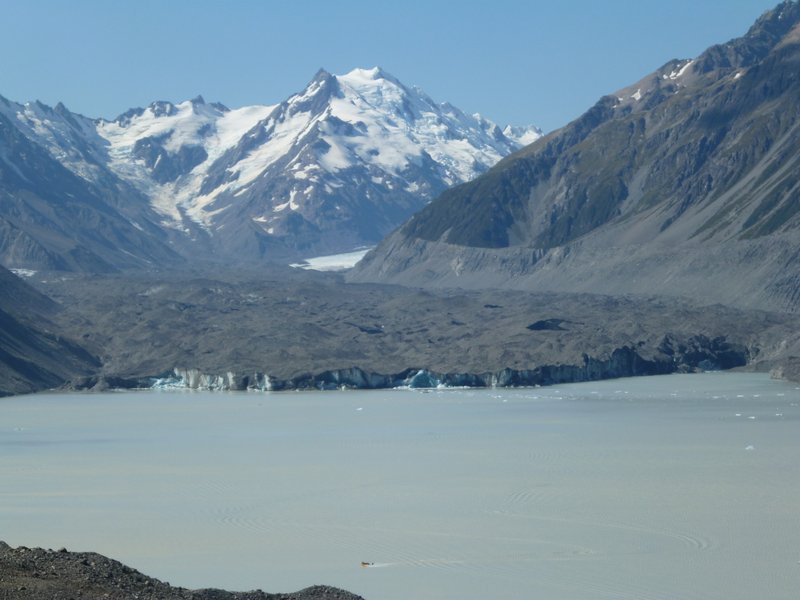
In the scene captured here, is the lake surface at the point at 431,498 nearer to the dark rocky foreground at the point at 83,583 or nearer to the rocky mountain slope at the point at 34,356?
the dark rocky foreground at the point at 83,583

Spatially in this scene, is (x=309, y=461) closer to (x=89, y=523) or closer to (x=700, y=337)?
(x=89, y=523)

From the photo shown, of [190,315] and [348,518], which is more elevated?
[190,315]

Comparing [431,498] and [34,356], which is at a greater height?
[34,356]

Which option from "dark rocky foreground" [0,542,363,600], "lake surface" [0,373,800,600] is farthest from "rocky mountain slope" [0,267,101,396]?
"dark rocky foreground" [0,542,363,600]

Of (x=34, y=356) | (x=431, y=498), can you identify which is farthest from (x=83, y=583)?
(x=34, y=356)

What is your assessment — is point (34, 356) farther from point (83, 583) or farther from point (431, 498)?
point (83, 583)

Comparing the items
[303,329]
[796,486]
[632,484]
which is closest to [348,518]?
[632,484]

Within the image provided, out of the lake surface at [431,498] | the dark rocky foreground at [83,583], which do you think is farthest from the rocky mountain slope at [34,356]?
the dark rocky foreground at [83,583]
